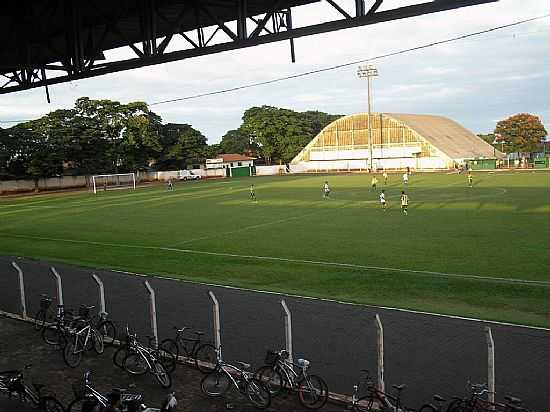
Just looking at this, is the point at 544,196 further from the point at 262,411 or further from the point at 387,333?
the point at 262,411

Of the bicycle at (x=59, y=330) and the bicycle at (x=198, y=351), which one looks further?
the bicycle at (x=59, y=330)

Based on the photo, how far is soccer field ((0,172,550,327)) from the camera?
15102 millimetres

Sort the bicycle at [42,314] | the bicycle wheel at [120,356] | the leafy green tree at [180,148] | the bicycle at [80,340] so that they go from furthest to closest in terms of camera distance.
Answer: the leafy green tree at [180,148]
the bicycle at [42,314]
the bicycle at [80,340]
the bicycle wheel at [120,356]

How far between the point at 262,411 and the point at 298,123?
342 feet

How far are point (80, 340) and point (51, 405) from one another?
273 cm

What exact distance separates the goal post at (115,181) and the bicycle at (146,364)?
71.8 meters

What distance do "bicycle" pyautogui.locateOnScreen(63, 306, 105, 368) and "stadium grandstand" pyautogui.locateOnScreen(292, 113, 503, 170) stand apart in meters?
83.8

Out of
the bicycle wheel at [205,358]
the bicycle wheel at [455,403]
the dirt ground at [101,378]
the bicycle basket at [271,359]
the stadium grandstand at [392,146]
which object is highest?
the stadium grandstand at [392,146]

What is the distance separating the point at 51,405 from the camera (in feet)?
25.9

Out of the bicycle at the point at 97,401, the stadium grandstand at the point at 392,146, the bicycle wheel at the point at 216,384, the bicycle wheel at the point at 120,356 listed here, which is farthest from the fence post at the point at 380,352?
the stadium grandstand at the point at 392,146

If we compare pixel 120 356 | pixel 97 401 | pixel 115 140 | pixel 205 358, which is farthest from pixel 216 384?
pixel 115 140

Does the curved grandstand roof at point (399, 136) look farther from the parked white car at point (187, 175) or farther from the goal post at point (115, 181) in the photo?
the goal post at point (115, 181)

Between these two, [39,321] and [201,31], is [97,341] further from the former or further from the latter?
[201,31]

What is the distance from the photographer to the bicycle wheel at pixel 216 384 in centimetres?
872
